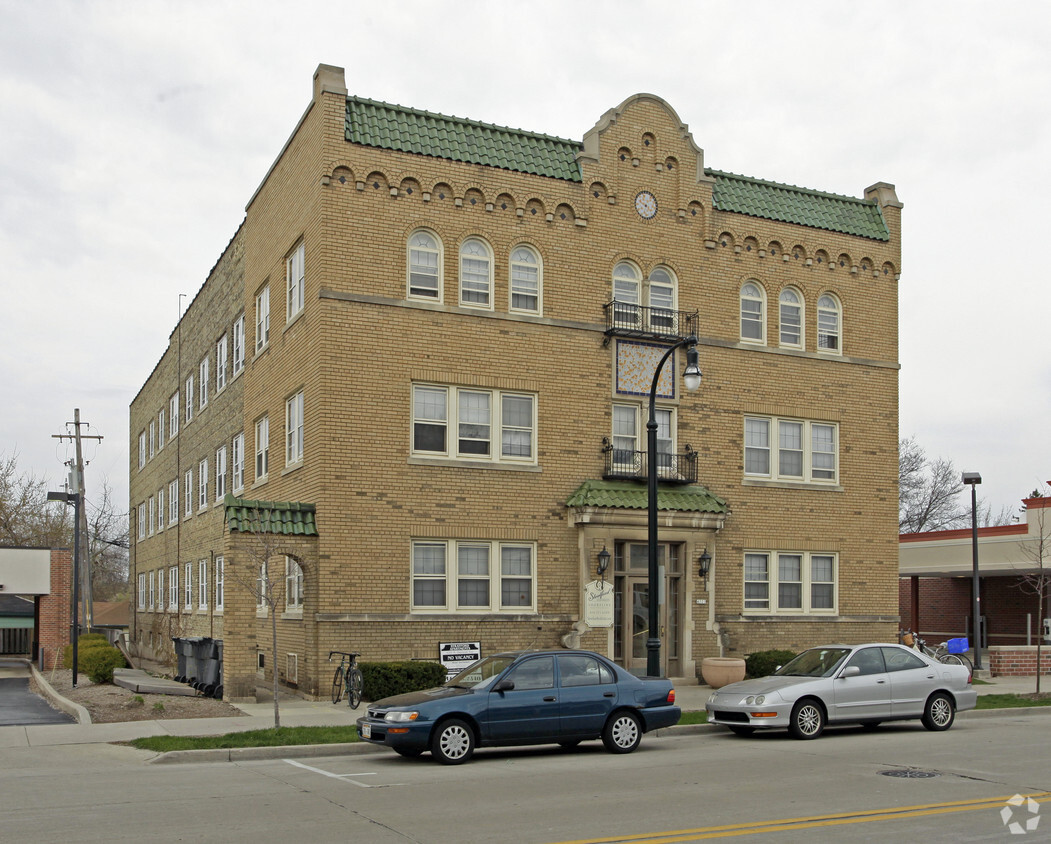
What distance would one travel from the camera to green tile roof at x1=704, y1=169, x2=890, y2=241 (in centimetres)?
2686

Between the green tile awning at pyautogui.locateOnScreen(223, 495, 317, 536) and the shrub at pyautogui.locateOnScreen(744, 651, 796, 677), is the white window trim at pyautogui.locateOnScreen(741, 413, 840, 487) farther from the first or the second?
the green tile awning at pyautogui.locateOnScreen(223, 495, 317, 536)

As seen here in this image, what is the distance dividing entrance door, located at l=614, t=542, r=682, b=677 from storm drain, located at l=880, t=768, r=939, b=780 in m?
10.8

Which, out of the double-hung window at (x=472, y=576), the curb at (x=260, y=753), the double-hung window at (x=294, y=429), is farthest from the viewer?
the double-hung window at (x=294, y=429)

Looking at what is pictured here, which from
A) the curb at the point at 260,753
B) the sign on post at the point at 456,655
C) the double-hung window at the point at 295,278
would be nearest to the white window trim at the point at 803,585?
the sign on post at the point at 456,655

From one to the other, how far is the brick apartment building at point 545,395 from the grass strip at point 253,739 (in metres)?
5.06

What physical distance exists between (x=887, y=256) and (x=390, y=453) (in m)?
14.2

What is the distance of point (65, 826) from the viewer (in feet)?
Answer: 32.4

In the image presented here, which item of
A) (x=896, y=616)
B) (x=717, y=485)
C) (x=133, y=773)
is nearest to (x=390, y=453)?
(x=717, y=485)

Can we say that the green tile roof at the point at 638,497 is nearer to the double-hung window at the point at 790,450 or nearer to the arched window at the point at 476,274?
the double-hung window at the point at 790,450

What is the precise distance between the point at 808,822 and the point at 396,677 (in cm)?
1143

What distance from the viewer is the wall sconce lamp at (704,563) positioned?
24531 millimetres

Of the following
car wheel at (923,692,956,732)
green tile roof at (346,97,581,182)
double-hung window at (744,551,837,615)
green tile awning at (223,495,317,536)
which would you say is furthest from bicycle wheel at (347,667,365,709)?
green tile roof at (346,97,581,182)

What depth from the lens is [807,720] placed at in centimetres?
1598

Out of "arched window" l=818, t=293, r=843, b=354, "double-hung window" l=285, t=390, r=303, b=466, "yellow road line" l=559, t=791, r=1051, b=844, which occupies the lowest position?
"yellow road line" l=559, t=791, r=1051, b=844
